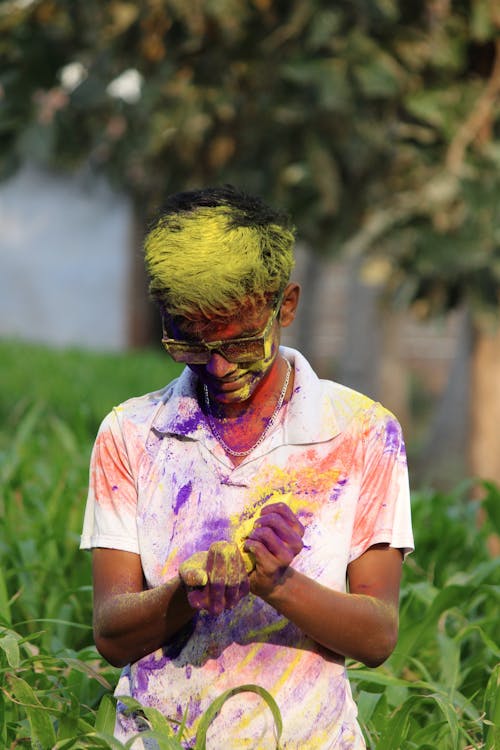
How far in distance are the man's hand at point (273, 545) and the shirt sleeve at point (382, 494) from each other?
25 centimetres

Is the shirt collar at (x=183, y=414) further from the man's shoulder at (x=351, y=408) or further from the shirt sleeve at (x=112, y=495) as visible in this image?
the man's shoulder at (x=351, y=408)

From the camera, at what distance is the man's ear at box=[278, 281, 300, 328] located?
2186mm

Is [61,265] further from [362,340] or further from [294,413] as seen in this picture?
[294,413]

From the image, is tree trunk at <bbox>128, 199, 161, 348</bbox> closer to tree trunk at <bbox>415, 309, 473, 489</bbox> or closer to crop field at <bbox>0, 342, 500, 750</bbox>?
tree trunk at <bbox>415, 309, 473, 489</bbox>

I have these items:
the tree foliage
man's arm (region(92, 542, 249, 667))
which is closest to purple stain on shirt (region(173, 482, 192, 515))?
man's arm (region(92, 542, 249, 667))

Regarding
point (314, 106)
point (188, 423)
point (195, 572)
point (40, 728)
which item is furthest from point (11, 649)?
point (314, 106)

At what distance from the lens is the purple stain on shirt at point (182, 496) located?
214cm

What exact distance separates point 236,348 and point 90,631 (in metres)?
1.34

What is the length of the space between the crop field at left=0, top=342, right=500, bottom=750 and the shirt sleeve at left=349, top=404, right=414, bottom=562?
1.08 ft

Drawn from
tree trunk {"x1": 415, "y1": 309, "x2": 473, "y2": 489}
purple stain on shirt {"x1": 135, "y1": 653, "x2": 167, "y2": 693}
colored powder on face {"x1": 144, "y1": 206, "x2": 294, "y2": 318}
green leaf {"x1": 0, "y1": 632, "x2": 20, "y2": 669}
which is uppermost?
colored powder on face {"x1": 144, "y1": 206, "x2": 294, "y2": 318}

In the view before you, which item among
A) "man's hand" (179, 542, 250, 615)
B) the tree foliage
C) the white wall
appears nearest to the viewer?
"man's hand" (179, 542, 250, 615)

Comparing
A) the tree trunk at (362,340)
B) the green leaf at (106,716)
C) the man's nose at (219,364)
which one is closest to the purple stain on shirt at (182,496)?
the man's nose at (219,364)

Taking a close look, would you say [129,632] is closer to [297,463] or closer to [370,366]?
[297,463]

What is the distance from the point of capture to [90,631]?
3152 mm
